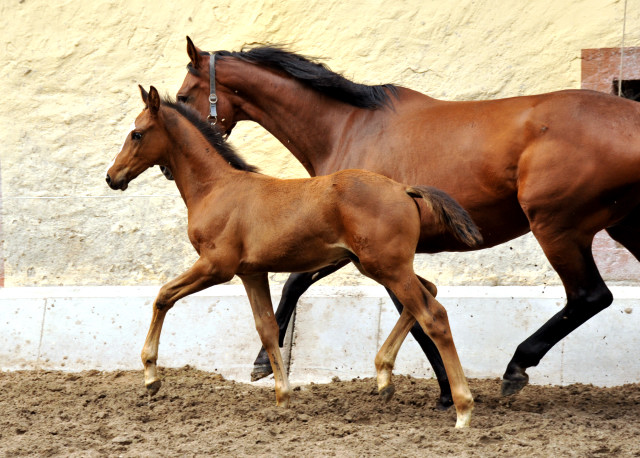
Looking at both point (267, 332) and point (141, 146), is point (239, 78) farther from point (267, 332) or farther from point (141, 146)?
point (267, 332)

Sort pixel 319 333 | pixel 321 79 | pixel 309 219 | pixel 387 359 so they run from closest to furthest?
pixel 309 219, pixel 387 359, pixel 321 79, pixel 319 333

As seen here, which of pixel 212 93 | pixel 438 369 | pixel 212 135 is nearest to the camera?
pixel 212 135

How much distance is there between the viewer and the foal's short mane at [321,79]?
5.29 metres

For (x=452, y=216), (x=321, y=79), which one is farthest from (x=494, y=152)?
(x=321, y=79)

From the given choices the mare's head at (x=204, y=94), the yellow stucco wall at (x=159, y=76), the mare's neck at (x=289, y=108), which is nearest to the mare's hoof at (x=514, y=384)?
the mare's neck at (x=289, y=108)

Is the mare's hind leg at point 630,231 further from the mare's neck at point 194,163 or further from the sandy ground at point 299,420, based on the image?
the mare's neck at point 194,163

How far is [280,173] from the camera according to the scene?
7.23 meters

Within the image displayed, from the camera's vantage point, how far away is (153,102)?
4789mm

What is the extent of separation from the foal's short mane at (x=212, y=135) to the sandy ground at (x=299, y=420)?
1427mm

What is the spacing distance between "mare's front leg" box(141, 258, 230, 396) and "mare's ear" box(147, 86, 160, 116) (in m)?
0.92

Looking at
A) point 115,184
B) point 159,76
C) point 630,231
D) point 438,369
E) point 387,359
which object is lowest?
point 438,369

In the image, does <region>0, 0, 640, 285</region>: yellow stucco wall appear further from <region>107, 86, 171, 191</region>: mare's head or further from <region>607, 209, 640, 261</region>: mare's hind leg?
<region>107, 86, 171, 191</region>: mare's head

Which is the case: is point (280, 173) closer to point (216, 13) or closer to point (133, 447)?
point (216, 13)

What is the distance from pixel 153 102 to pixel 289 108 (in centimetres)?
102
